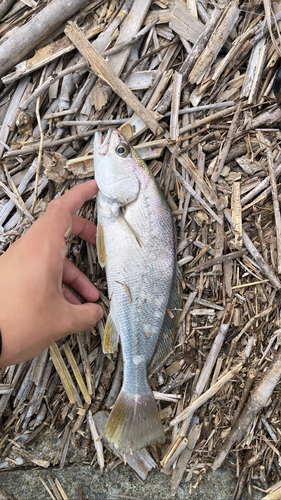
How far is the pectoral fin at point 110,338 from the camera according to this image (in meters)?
2.92

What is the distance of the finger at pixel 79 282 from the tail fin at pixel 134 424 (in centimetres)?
82

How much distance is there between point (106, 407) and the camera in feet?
10.3

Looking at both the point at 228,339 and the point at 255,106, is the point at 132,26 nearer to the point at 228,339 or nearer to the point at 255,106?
the point at 255,106

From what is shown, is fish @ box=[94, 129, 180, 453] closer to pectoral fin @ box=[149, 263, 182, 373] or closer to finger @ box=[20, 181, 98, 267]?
pectoral fin @ box=[149, 263, 182, 373]

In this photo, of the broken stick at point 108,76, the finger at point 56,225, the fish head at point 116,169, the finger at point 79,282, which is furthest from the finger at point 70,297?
the broken stick at point 108,76

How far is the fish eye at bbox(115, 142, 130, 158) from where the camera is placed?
2.78m

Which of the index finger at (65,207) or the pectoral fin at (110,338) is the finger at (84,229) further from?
the pectoral fin at (110,338)

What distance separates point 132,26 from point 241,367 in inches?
117

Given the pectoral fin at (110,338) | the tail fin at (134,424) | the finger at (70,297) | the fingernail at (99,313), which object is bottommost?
the tail fin at (134,424)

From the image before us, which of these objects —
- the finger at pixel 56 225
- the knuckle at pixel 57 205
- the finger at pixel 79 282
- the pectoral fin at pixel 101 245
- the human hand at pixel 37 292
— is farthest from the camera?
the finger at pixel 79 282

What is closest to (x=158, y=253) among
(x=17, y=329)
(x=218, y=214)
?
(x=218, y=214)

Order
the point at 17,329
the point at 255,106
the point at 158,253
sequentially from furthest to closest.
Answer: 1. the point at 255,106
2. the point at 158,253
3. the point at 17,329

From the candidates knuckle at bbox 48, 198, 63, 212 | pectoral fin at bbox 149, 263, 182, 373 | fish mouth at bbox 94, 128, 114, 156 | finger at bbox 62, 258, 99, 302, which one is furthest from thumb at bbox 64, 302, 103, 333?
fish mouth at bbox 94, 128, 114, 156

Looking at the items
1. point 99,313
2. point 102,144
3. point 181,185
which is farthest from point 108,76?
point 99,313
